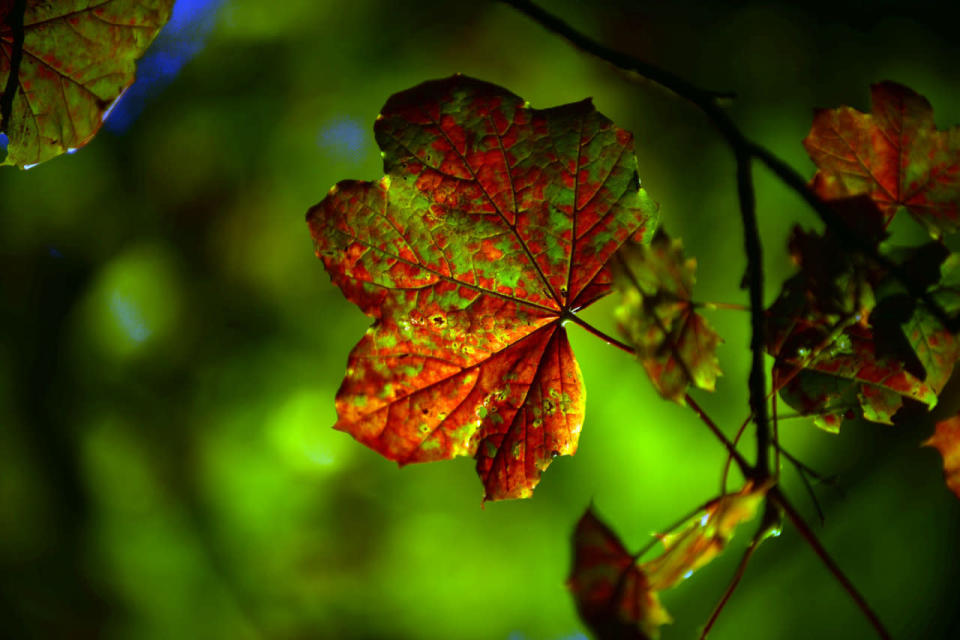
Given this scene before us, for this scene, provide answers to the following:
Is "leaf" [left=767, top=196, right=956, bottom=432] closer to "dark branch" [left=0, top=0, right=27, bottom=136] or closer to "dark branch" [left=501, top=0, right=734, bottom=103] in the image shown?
"dark branch" [left=501, top=0, right=734, bottom=103]

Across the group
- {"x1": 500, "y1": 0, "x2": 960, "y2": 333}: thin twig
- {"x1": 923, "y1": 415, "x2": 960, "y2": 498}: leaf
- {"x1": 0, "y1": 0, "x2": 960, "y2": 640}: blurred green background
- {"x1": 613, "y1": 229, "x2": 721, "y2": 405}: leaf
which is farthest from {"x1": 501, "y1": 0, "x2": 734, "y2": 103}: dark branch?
{"x1": 0, "y1": 0, "x2": 960, "y2": 640}: blurred green background

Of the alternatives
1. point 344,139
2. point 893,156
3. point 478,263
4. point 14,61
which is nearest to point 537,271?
point 478,263

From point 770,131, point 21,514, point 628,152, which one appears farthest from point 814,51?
point 21,514

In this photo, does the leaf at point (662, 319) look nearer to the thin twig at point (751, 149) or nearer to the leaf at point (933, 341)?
the thin twig at point (751, 149)

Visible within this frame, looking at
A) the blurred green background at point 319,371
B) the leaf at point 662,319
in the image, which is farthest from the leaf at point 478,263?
the blurred green background at point 319,371

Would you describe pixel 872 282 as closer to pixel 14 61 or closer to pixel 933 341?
pixel 933 341

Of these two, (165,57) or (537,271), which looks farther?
(165,57)
